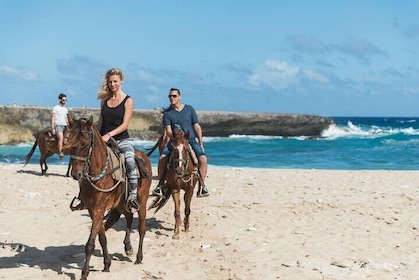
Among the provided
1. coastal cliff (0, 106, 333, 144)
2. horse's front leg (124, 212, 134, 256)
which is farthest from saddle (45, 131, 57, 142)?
coastal cliff (0, 106, 333, 144)

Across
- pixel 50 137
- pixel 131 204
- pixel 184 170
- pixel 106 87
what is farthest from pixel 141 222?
pixel 50 137

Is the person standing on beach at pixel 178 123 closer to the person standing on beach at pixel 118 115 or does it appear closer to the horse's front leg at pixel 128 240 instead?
the horse's front leg at pixel 128 240

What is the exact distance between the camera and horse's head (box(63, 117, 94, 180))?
5.91 m

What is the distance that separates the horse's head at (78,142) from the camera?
591cm

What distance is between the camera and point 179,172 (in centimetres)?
851

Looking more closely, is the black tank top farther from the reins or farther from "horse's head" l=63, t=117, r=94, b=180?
the reins

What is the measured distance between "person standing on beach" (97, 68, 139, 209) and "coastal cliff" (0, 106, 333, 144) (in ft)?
122

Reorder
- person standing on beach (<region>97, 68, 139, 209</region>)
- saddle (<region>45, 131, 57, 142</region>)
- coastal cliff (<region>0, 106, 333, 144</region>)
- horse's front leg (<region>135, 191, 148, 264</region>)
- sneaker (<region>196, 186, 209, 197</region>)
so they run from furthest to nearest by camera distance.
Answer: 1. coastal cliff (<region>0, 106, 333, 144</region>)
2. saddle (<region>45, 131, 57, 142</region>)
3. sneaker (<region>196, 186, 209, 197</region>)
4. horse's front leg (<region>135, 191, 148, 264</region>)
5. person standing on beach (<region>97, 68, 139, 209</region>)

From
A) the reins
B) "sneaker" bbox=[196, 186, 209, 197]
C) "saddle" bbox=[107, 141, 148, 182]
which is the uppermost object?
"saddle" bbox=[107, 141, 148, 182]

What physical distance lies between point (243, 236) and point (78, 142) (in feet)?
12.6

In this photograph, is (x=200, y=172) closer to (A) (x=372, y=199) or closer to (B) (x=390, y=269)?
(B) (x=390, y=269)

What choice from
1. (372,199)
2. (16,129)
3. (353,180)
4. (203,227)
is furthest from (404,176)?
(16,129)

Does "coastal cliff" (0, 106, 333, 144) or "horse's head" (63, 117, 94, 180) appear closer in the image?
"horse's head" (63, 117, 94, 180)

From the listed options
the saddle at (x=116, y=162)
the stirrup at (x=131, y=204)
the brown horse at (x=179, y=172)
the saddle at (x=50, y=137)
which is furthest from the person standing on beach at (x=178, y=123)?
the saddle at (x=50, y=137)
